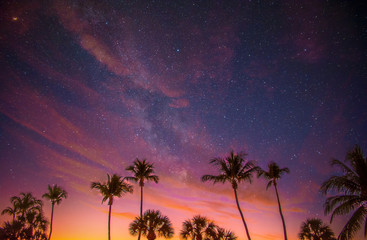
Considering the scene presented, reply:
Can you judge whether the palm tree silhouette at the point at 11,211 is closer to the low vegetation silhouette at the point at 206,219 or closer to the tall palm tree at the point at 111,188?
the low vegetation silhouette at the point at 206,219

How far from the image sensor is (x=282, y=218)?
23328mm

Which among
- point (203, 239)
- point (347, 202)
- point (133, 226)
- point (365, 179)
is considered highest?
point (365, 179)

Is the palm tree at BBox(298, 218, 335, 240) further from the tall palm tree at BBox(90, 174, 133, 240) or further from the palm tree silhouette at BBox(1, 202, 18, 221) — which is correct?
the palm tree silhouette at BBox(1, 202, 18, 221)

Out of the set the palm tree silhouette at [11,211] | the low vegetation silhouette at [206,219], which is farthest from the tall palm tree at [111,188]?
the palm tree silhouette at [11,211]

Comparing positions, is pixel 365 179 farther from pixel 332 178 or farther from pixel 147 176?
pixel 147 176

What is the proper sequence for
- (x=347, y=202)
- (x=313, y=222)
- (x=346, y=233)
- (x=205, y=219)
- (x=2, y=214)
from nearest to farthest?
(x=346, y=233)
(x=347, y=202)
(x=205, y=219)
(x=313, y=222)
(x=2, y=214)

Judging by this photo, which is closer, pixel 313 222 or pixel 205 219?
pixel 205 219

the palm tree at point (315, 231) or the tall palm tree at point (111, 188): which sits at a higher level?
Answer: the tall palm tree at point (111, 188)

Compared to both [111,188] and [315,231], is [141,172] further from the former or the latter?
[315,231]

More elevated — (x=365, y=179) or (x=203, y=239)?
(x=365, y=179)

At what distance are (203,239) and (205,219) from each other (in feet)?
9.57

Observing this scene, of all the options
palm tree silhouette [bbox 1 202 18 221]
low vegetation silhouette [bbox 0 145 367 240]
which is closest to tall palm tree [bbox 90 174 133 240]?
low vegetation silhouette [bbox 0 145 367 240]

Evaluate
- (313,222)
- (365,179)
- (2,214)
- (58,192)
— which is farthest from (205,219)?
(2,214)

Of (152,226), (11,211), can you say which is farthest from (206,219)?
(11,211)
